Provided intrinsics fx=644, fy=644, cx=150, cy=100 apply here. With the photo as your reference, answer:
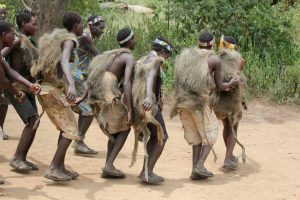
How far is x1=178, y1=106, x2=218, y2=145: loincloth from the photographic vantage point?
6.77 meters

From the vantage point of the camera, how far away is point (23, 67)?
6461 millimetres

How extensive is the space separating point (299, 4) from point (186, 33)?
421 centimetres

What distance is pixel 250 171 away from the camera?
7.28m

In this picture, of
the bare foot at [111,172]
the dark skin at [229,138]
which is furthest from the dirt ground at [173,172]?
the dark skin at [229,138]

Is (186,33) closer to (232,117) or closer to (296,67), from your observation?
(296,67)

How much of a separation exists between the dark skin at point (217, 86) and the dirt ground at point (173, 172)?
218mm

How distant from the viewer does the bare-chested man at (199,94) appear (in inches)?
262

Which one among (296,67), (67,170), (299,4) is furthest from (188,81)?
(299,4)

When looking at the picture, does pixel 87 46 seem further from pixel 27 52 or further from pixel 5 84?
pixel 5 84

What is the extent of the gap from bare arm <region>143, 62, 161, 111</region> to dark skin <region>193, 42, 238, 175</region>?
692 millimetres

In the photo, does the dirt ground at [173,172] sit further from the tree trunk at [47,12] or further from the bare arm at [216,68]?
the tree trunk at [47,12]

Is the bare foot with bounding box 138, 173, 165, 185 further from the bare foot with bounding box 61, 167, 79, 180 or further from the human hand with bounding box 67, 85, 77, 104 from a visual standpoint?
the human hand with bounding box 67, 85, 77, 104

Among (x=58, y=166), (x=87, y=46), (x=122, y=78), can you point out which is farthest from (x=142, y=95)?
(x=87, y=46)

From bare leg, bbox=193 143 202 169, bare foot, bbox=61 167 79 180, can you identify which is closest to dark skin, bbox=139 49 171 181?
bare leg, bbox=193 143 202 169
